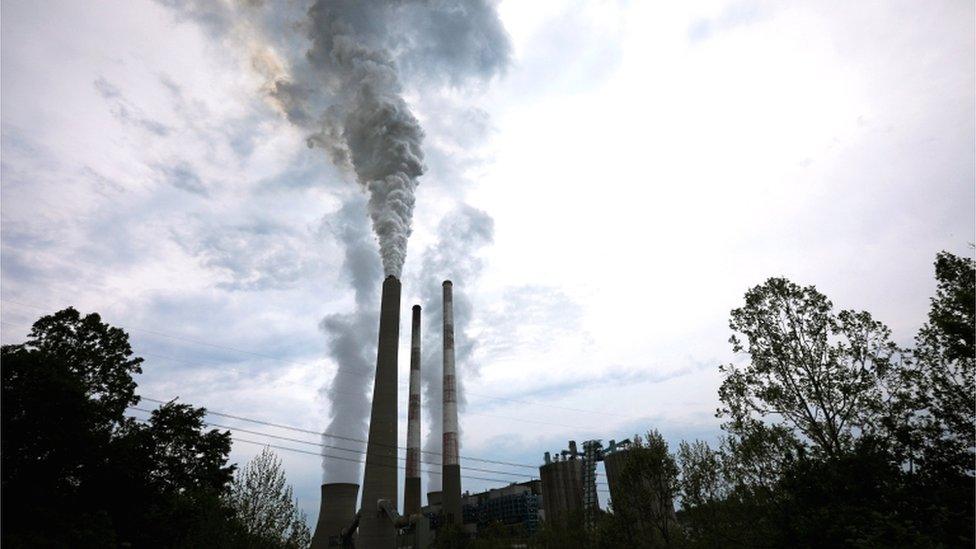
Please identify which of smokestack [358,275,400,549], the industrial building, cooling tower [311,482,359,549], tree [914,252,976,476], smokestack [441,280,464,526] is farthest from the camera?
the industrial building

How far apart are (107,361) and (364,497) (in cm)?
1751

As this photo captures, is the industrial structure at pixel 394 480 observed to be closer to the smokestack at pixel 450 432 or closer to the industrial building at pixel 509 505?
the smokestack at pixel 450 432

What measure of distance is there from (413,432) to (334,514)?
10.0 metres

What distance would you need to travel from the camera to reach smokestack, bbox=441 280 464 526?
41.5 m

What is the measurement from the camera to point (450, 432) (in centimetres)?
4444

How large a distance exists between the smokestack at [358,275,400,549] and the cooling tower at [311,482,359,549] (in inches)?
91.2

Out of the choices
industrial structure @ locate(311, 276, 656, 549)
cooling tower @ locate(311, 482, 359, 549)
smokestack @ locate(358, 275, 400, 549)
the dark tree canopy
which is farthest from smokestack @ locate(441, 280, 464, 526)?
the dark tree canopy

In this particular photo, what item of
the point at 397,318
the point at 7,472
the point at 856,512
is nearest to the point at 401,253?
the point at 397,318

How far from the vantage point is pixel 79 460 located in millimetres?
22203

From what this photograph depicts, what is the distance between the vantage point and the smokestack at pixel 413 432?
136 ft

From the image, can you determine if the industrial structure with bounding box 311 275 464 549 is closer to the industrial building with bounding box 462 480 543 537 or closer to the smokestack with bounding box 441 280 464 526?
the smokestack with bounding box 441 280 464 526

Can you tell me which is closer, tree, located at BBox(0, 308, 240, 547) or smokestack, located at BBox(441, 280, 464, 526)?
tree, located at BBox(0, 308, 240, 547)

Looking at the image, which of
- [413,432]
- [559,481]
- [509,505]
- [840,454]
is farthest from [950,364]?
[509,505]

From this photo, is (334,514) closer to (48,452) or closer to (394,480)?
(394,480)
